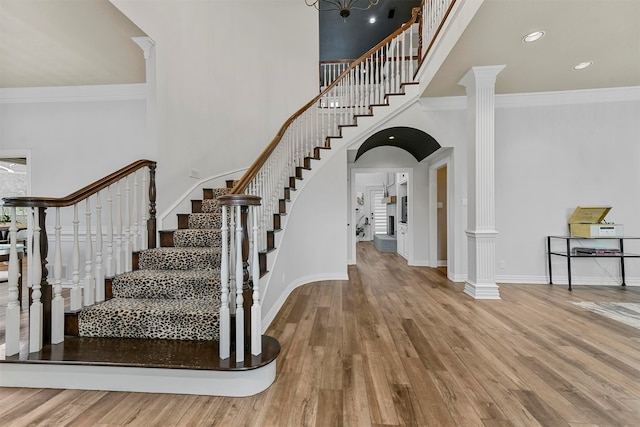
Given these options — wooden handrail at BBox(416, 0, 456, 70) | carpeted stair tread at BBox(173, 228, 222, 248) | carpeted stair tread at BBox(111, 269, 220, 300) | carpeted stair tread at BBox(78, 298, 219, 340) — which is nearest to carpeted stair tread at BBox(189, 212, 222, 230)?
carpeted stair tread at BBox(173, 228, 222, 248)

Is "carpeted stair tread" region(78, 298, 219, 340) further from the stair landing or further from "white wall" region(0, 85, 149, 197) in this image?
"white wall" region(0, 85, 149, 197)

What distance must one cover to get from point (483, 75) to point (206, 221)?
12.8ft

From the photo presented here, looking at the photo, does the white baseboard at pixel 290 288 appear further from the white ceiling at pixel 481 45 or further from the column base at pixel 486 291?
the white ceiling at pixel 481 45

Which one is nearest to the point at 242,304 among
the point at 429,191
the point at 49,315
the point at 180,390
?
the point at 180,390

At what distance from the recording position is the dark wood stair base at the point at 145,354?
173 cm

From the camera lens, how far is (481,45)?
9.71 feet

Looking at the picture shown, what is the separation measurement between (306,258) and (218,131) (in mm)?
2410

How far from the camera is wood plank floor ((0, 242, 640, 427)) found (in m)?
1.52

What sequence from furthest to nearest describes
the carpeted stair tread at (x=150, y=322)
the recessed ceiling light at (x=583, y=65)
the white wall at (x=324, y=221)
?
the white wall at (x=324, y=221) → the recessed ceiling light at (x=583, y=65) → the carpeted stair tread at (x=150, y=322)

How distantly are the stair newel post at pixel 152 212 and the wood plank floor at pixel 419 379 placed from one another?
1.43m

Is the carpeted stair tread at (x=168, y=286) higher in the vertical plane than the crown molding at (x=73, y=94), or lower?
lower

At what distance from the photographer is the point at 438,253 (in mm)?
5730

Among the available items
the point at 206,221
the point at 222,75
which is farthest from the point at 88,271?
the point at 222,75

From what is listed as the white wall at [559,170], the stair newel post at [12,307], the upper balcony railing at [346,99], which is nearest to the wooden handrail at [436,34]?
the upper balcony railing at [346,99]
